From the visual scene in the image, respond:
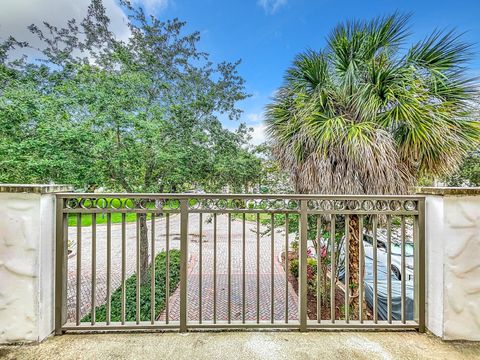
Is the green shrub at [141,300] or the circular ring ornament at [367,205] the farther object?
the green shrub at [141,300]

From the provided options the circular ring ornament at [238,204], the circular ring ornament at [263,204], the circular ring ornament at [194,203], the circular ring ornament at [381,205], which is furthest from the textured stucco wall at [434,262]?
the circular ring ornament at [194,203]

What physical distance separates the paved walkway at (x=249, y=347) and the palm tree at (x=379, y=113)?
1614 mm

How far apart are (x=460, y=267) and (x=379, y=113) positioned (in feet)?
6.59

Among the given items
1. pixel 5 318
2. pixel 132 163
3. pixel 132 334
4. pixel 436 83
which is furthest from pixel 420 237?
pixel 132 163

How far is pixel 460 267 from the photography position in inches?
72.9

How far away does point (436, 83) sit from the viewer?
2986 millimetres

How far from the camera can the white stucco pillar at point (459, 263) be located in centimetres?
185

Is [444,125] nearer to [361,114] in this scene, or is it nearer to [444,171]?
[444,171]

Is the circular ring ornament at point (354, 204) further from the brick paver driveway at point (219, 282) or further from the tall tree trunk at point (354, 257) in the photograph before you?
the brick paver driveway at point (219, 282)

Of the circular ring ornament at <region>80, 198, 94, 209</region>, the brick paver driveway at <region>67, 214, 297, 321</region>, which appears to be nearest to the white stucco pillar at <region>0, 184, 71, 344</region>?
the circular ring ornament at <region>80, 198, 94, 209</region>

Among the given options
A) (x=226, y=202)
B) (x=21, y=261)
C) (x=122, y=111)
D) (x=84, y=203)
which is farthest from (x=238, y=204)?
(x=122, y=111)

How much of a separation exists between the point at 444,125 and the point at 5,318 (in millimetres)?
4626

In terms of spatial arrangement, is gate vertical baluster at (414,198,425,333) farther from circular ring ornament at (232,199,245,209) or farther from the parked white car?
the parked white car

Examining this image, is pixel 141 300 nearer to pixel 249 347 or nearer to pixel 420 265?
pixel 249 347
